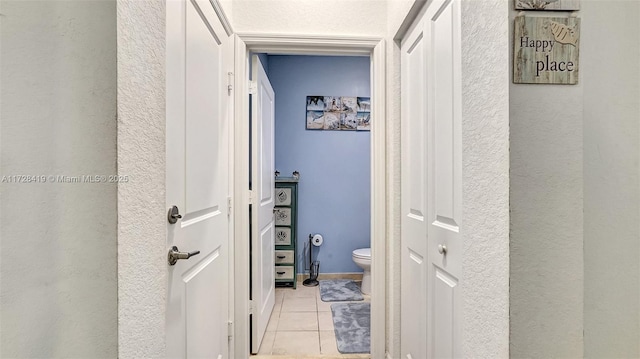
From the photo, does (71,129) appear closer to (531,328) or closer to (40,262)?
(40,262)

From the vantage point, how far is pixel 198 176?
124cm

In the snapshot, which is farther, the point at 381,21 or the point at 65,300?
the point at 381,21

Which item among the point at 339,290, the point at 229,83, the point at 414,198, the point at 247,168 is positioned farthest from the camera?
the point at 339,290

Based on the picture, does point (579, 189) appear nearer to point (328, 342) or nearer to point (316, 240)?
point (328, 342)

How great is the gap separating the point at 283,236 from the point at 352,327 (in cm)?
Answer: 117

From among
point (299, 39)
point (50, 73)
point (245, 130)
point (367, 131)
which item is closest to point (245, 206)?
point (245, 130)

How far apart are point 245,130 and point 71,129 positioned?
1.13 metres

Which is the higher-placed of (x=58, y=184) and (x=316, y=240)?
(x=58, y=184)

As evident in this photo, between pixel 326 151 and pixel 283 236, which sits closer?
pixel 283 236

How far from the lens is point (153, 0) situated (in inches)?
33.5

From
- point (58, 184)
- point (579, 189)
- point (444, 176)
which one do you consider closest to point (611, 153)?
point (579, 189)

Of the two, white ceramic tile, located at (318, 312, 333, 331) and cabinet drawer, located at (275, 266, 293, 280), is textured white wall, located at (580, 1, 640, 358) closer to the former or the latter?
white ceramic tile, located at (318, 312, 333, 331)

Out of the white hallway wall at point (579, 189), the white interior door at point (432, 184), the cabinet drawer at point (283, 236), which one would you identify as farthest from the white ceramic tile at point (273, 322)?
the white hallway wall at point (579, 189)

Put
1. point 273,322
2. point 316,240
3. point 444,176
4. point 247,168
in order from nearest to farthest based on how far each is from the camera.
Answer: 1. point 444,176
2. point 247,168
3. point 273,322
4. point 316,240
